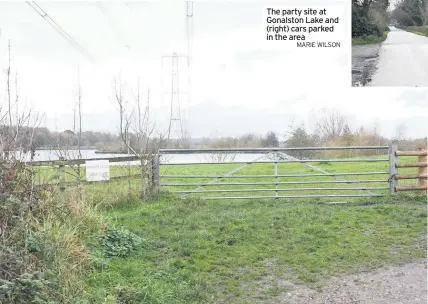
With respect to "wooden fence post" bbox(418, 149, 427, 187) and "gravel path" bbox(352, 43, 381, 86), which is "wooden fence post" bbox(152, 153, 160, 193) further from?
"wooden fence post" bbox(418, 149, 427, 187)

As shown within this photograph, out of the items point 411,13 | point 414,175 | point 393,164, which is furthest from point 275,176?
point 411,13

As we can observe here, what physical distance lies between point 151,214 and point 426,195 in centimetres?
385

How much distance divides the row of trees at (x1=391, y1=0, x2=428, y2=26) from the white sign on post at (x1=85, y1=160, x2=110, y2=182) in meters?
4.09

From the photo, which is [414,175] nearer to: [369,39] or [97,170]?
[369,39]

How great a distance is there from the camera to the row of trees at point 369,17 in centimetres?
427

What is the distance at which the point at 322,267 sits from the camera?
3.35 meters

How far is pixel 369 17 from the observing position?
14.2 ft

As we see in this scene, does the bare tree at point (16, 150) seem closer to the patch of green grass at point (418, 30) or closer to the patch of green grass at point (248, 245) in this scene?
the patch of green grass at point (248, 245)

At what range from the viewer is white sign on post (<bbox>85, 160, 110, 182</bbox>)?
5.84 m

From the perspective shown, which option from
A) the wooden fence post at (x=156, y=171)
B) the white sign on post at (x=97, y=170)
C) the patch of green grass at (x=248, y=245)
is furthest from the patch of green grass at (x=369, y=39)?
the white sign on post at (x=97, y=170)

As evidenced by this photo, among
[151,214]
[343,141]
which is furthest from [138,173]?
[343,141]

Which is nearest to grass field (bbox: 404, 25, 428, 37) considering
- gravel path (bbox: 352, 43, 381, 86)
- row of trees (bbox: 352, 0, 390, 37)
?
row of trees (bbox: 352, 0, 390, 37)

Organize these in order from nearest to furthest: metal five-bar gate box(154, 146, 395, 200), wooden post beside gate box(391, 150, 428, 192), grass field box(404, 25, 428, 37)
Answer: grass field box(404, 25, 428, 37)
wooden post beside gate box(391, 150, 428, 192)
metal five-bar gate box(154, 146, 395, 200)

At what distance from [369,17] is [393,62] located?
53 centimetres
